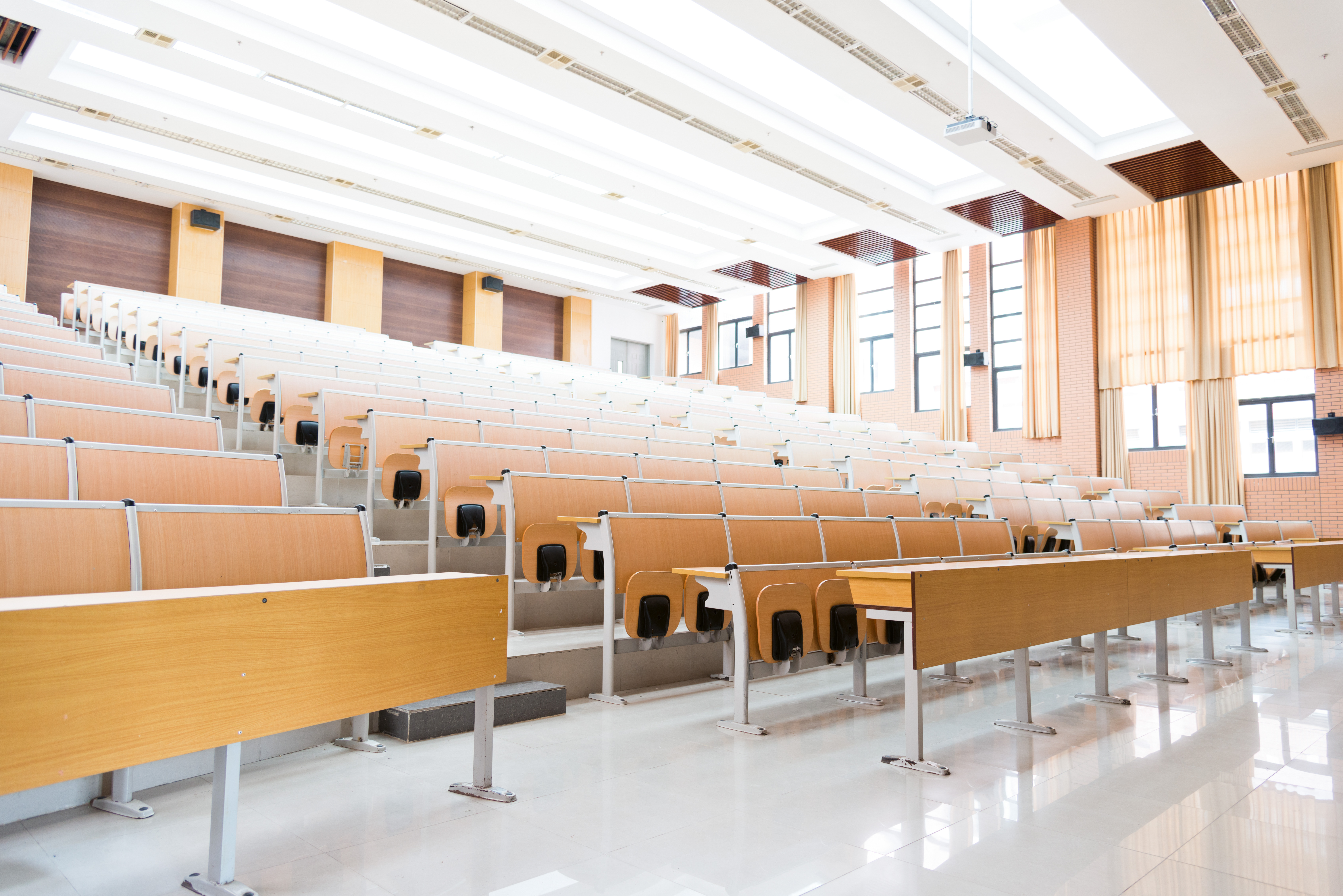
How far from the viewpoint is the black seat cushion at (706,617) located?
227 cm

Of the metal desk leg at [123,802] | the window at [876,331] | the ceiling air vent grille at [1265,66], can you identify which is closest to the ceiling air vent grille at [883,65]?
the ceiling air vent grille at [1265,66]

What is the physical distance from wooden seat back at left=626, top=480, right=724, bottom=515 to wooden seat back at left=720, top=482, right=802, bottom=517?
48 millimetres

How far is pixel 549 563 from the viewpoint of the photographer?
7.96 ft

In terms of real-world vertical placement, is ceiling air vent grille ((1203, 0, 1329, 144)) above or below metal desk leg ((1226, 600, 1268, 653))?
above

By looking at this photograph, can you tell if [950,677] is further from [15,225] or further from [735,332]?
[735,332]

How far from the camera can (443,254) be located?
9766 millimetres

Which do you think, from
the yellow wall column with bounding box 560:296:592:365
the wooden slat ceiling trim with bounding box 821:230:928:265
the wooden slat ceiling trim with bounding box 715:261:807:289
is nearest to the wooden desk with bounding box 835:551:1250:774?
the wooden slat ceiling trim with bounding box 821:230:928:265

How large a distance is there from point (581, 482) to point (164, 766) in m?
1.43

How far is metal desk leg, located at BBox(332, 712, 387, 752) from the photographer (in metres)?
1.79

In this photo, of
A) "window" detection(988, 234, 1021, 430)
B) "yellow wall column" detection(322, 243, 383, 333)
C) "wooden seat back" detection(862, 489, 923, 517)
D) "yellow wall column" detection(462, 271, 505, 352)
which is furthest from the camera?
"yellow wall column" detection(462, 271, 505, 352)

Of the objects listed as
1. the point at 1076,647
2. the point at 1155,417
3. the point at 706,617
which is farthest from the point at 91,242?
the point at 1155,417

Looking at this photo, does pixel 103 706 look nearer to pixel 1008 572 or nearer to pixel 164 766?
pixel 164 766

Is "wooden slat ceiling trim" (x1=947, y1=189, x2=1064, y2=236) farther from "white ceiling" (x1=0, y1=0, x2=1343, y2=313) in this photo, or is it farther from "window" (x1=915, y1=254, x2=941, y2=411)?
"window" (x1=915, y1=254, x2=941, y2=411)

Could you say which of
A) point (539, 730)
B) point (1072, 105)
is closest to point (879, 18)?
point (1072, 105)
